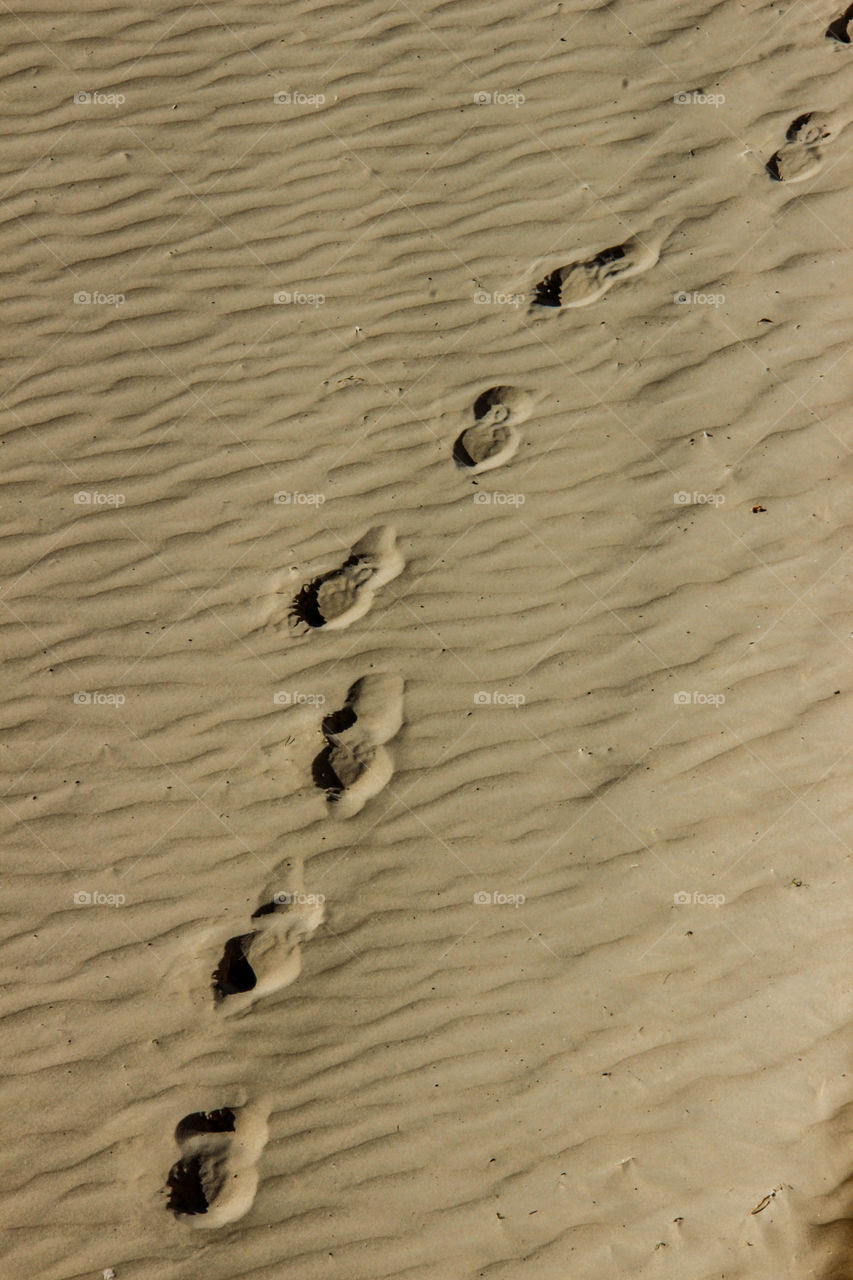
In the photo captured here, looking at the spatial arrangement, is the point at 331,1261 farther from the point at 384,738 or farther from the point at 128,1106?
the point at 384,738

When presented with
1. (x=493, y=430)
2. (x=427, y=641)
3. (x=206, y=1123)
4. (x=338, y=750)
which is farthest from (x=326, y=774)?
(x=493, y=430)

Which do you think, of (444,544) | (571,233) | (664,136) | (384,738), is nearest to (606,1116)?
(384,738)

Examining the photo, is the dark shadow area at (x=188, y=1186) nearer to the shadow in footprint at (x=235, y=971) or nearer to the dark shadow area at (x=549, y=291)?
the shadow in footprint at (x=235, y=971)

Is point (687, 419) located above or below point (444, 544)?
above

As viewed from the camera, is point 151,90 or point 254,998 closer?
point 254,998

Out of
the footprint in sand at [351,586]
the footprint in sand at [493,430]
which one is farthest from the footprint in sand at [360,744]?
the footprint in sand at [493,430]

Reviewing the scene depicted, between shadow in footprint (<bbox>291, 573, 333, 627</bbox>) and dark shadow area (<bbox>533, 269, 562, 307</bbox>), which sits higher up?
dark shadow area (<bbox>533, 269, 562, 307</bbox>)

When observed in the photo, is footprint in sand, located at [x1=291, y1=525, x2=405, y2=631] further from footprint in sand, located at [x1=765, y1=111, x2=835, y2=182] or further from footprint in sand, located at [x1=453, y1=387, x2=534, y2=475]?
footprint in sand, located at [x1=765, y1=111, x2=835, y2=182]

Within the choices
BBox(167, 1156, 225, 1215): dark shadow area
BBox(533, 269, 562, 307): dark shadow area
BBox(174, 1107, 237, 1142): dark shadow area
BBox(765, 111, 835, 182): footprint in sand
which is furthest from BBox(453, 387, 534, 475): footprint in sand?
BBox(167, 1156, 225, 1215): dark shadow area
